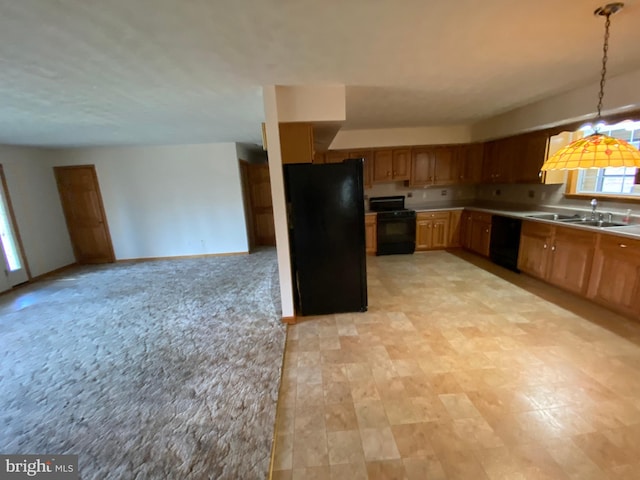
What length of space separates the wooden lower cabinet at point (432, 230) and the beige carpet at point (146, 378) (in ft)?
10.0

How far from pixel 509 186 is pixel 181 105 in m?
5.29

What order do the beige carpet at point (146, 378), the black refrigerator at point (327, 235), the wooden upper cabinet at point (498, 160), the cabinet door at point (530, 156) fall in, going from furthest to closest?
the wooden upper cabinet at point (498, 160) < the cabinet door at point (530, 156) < the black refrigerator at point (327, 235) < the beige carpet at point (146, 378)

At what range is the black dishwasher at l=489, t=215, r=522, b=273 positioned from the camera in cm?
402

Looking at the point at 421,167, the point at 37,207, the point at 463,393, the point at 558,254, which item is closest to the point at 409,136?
the point at 421,167

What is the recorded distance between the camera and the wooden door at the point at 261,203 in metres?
6.34

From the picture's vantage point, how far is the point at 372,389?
1.97 meters

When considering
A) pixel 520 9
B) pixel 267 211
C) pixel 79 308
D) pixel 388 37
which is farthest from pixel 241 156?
pixel 520 9

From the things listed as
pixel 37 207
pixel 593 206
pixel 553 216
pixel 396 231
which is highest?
pixel 37 207

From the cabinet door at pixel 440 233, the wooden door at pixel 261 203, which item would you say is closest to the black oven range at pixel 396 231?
the cabinet door at pixel 440 233

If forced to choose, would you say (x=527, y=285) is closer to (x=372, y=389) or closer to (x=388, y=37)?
(x=372, y=389)

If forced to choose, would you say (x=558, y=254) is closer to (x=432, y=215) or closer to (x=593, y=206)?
(x=593, y=206)

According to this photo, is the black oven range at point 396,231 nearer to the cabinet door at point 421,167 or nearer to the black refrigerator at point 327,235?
the cabinet door at point 421,167

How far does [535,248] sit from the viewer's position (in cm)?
368

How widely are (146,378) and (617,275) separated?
4473mm
